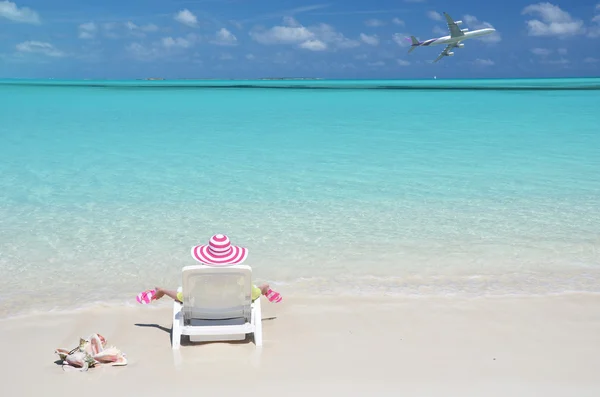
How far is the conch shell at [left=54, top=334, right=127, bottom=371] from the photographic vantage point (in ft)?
13.4

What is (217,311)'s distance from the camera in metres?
4.50

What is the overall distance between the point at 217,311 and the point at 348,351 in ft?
3.16

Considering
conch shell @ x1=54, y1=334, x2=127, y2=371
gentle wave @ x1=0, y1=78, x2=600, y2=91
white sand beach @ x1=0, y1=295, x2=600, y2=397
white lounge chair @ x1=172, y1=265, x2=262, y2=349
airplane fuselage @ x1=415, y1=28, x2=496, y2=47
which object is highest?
airplane fuselage @ x1=415, y1=28, x2=496, y2=47

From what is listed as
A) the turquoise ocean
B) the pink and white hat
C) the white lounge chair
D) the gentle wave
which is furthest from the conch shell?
the gentle wave

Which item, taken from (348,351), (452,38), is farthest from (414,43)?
(348,351)

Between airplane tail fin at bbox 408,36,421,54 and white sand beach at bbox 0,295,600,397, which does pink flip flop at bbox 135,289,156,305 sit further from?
airplane tail fin at bbox 408,36,421,54

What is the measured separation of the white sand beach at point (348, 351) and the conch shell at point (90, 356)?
0.05 m

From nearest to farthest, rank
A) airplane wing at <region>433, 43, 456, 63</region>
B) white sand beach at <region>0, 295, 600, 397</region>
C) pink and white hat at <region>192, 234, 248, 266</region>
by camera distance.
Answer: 1. white sand beach at <region>0, 295, 600, 397</region>
2. pink and white hat at <region>192, 234, 248, 266</region>
3. airplane wing at <region>433, 43, 456, 63</region>

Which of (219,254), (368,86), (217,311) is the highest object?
(368,86)

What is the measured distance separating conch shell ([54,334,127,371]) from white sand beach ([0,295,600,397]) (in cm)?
5

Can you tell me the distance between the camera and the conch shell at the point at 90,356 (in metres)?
4.07

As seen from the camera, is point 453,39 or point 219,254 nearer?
point 219,254

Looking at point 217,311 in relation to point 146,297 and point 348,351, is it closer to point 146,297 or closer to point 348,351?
point 146,297

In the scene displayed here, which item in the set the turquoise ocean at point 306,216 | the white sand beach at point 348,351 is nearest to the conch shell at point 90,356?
the white sand beach at point 348,351
